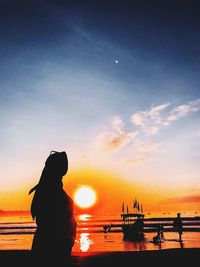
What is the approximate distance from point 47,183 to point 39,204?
0.99ft

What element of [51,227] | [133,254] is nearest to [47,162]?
[51,227]

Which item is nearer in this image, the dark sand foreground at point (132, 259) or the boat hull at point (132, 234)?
the dark sand foreground at point (132, 259)

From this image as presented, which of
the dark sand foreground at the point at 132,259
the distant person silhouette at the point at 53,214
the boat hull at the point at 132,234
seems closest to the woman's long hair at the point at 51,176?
the distant person silhouette at the point at 53,214

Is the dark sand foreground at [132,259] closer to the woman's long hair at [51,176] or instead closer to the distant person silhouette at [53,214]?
the distant person silhouette at [53,214]

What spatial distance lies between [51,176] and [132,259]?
113 inches

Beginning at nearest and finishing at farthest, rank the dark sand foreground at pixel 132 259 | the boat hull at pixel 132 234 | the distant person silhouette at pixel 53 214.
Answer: the distant person silhouette at pixel 53 214
the dark sand foreground at pixel 132 259
the boat hull at pixel 132 234

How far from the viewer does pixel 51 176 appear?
387 cm

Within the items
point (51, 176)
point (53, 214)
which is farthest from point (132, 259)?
point (51, 176)

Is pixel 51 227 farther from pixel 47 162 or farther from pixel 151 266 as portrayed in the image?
pixel 151 266

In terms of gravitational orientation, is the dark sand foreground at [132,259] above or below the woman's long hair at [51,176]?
below

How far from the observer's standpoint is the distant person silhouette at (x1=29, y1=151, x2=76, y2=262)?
3564 mm

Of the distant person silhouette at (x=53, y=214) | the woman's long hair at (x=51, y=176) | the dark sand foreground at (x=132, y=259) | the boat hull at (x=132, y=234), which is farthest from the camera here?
the boat hull at (x=132, y=234)

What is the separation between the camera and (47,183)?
12.6ft

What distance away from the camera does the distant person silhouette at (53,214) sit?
3564 millimetres
